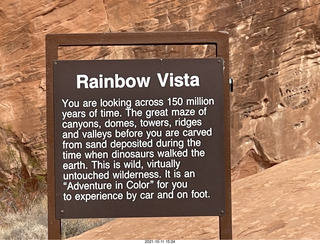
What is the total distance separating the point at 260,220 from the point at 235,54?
4.86 m

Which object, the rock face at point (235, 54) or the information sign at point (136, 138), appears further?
the rock face at point (235, 54)

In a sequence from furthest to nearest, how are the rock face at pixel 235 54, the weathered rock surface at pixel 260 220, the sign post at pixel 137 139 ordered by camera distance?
1. the rock face at pixel 235 54
2. the weathered rock surface at pixel 260 220
3. the sign post at pixel 137 139

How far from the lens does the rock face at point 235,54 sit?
11.8 metres

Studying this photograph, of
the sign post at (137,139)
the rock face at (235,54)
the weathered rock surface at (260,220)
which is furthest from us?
the rock face at (235,54)

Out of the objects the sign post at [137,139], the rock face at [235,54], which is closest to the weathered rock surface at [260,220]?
the sign post at [137,139]

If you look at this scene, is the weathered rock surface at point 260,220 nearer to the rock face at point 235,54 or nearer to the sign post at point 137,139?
the sign post at point 137,139

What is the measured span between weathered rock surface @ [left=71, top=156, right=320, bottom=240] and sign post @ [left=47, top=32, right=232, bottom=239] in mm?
1355

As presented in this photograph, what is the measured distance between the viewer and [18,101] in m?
12.1

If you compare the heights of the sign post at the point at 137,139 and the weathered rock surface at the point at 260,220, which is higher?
the sign post at the point at 137,139

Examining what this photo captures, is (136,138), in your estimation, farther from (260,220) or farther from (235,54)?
(235,54)

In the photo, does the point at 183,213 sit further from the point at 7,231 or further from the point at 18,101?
the point at 18,101

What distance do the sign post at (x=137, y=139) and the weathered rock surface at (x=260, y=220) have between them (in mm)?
1355

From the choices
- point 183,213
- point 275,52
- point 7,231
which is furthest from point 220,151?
point 275,52

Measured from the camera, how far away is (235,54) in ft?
39.0
